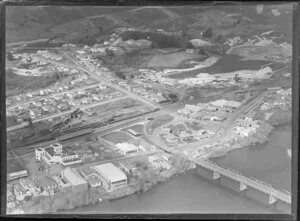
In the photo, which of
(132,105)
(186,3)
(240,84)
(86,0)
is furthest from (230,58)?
(86,0)

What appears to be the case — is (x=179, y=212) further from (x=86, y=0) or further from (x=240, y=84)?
(x=86, y=0)

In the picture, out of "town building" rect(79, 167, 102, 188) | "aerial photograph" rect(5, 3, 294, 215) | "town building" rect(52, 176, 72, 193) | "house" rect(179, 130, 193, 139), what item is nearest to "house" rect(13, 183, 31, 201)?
"aerial photograph" rect(5, 3, 294, 215)

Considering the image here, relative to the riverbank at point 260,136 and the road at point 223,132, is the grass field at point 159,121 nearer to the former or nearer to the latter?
the road at point 223,132

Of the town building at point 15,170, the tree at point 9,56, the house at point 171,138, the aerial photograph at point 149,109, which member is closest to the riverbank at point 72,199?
the aerial photograph at point 149,109

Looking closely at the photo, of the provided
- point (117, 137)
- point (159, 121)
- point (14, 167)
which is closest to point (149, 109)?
point (159, 121)

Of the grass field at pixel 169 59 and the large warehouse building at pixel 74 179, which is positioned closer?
the large warehouse building at pixel 74 179

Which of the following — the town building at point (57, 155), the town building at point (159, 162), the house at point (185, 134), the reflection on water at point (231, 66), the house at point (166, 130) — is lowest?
the town building at point (159, 162)

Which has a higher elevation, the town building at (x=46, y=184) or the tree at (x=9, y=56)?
the tree at (x=9, y=56)
